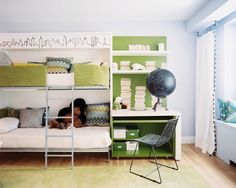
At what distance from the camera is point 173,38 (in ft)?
17.1

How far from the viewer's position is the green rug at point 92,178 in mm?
3199

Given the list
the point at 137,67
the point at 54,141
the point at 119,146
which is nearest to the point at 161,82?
the point at 137,67

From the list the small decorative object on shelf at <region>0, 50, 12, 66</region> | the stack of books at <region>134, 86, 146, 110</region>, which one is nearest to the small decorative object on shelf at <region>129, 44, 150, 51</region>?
the stack of books at <region>134, 86, 146, 110</region>

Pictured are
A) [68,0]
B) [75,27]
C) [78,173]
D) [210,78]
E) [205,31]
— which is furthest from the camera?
[75,27]

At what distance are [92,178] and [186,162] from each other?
1.63 meters

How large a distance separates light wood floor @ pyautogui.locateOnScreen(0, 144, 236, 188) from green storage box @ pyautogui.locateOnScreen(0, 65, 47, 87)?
52.5 inches

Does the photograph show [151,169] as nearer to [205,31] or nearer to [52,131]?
[52,131]

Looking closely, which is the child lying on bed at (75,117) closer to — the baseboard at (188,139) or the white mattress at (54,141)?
the white mattress at (54,141)

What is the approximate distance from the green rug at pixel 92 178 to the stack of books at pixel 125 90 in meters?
1.55

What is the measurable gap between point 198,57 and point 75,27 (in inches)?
101

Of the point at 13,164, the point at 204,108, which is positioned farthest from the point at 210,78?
the point at 13,164

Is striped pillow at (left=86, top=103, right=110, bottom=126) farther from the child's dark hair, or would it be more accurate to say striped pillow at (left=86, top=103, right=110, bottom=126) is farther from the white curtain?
the white curtain

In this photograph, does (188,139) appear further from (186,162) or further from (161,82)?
(161,82)

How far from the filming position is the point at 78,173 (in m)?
3.63
